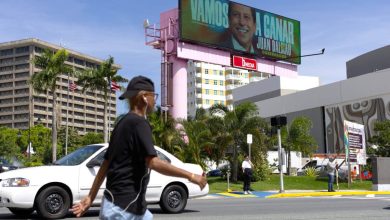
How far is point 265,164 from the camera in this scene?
2927cm

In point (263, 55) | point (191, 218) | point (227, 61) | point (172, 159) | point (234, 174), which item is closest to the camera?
point (191, 218)

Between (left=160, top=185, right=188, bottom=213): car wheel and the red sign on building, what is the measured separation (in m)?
34.5

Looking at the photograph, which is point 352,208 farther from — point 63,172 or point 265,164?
point 265,164

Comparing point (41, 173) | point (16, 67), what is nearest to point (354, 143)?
point (41, 173)

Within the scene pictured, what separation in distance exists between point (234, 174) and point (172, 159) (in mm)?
15428

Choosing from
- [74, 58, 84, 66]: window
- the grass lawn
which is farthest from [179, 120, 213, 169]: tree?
[74, 58, 84, 66]: window

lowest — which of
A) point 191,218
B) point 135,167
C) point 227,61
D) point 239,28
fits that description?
point 191,218

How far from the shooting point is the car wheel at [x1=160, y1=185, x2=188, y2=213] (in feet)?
41.8

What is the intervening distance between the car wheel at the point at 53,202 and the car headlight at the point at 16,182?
38 centimetres

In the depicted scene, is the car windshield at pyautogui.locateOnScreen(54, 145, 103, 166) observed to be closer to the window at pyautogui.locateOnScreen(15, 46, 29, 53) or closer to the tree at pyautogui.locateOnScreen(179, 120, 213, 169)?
the tree at pyautogui.locateOnScreen(179, 120, 213, 169)

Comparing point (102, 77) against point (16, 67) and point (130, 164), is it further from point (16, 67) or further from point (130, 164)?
point (16, 67)

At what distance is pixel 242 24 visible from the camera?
48.3 metres

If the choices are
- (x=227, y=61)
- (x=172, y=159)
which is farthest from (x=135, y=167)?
(x=227, y=61)

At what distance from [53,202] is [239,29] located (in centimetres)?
3829
